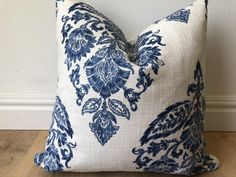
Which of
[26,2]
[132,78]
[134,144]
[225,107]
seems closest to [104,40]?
[132,78]

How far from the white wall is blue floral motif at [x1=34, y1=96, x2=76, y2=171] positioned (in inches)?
9.8

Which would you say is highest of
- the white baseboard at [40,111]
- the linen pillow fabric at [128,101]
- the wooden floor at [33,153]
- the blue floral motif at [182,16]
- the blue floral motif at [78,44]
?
the blue floral motif at [182,16]

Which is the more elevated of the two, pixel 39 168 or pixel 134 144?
pixel 134 144

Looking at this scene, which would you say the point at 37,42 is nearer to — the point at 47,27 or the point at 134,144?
the point at 47,27

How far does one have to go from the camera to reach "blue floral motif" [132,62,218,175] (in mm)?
681

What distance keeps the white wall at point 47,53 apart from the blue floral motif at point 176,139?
0.84ft

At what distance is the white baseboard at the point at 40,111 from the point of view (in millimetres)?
971

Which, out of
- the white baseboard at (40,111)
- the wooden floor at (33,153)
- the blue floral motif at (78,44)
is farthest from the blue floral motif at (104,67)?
the white baseboard at (40,111)

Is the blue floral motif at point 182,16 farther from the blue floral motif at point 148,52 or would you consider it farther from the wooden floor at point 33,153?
the wooden floor at point 33,153

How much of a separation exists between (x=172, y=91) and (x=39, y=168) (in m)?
0.36

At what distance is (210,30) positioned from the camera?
944 mm

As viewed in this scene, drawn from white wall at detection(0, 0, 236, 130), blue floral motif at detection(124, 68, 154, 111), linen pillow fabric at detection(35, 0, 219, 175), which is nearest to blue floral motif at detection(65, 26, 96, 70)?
linen pillow fabric at detection(35, 0, 219, 175)

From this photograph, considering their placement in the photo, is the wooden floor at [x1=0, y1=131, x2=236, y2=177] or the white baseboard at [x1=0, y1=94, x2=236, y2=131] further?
the white baseboard at [x1=0, y1=94, x2=236, y2=131]

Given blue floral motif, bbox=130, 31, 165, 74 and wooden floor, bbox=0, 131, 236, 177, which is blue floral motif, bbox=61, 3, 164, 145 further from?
wooden floor, bbox=0, 131, 236, 177
